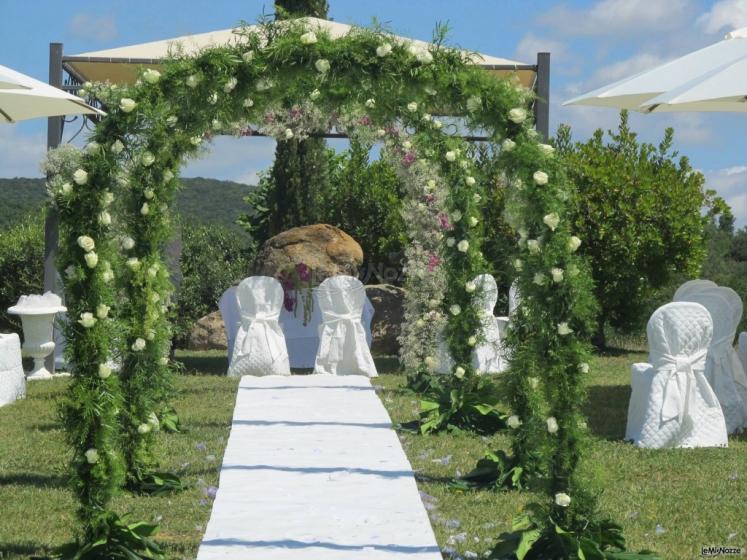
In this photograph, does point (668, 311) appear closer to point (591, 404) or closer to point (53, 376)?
point (591, 404)

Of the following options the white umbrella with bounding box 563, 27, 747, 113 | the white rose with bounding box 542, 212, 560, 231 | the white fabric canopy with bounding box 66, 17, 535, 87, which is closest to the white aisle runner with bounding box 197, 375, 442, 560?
the white rose with bounding box 542, 212, 560, 231

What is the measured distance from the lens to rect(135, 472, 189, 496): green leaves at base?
6090 mm

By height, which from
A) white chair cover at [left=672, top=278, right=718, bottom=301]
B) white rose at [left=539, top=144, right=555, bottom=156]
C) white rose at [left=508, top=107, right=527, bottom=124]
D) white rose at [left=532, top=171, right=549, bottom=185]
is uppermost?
white rose at [left=508, top=107, right=527, bottom=124]

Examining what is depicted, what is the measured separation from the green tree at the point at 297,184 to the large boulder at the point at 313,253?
2312 millimetres

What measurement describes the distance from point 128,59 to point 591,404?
661 centimetres

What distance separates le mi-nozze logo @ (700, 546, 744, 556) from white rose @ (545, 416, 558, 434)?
1017 millimetres

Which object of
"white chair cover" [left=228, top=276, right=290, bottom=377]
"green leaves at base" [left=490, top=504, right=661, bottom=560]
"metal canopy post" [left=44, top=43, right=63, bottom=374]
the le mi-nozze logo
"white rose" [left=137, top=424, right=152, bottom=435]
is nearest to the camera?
"green leaves at base" [left=490, top=504, right=661, bottom=560]

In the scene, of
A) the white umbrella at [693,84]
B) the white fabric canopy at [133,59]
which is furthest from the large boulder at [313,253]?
the white umbrella at [693,84]

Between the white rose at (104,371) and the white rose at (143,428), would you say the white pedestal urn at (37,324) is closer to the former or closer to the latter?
the white rose at (143,428)

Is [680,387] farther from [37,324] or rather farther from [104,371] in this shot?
[37,324]

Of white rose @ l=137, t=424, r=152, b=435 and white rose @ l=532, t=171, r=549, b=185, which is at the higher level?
white rose @ l=532, t=171, r=549, b=185

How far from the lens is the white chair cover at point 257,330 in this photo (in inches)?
453

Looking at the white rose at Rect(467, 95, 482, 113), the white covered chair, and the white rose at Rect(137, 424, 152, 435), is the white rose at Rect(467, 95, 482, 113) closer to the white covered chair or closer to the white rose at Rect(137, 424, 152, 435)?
the white rose at Rect(137, 424, 152, 435)

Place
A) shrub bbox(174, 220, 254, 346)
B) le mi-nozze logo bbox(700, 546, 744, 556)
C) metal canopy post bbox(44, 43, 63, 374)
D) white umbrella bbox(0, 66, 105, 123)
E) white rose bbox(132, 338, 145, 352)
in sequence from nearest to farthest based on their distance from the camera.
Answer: le mi-nozze logo bbox(700, 546, 744, 556) < white rose bbox(132, 338, 145, 352) < white umbrella bbox(0, 66, 105, 123) < metal canopy post bbox(44, 43, 63, 374) < shrub bbox(174, 220, 254, 346)
